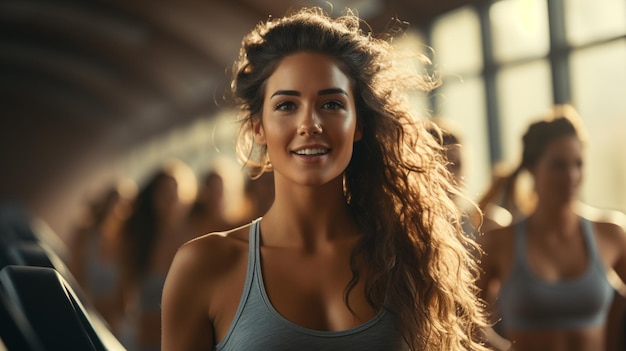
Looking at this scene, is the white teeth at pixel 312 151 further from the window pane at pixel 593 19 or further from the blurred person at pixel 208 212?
the window pane at pixel 593 19

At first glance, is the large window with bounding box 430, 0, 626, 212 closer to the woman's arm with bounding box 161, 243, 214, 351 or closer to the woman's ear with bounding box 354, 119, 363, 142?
the woman's ear with bounding box 354, 119, 363, 142

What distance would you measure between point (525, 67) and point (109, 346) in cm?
726

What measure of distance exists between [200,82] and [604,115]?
14013mm

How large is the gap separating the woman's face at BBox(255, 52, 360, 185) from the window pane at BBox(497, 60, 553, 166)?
19.6 feet

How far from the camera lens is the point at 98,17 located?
18.3 meters

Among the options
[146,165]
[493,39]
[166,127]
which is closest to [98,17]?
[166,127]

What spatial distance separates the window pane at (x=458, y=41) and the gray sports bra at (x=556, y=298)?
564 cm

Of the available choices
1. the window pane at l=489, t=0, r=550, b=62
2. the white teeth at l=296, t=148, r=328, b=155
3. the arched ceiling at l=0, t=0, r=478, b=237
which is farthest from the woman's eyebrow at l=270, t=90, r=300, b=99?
the arched ceiling at l=0, t=0, r=478, b=237

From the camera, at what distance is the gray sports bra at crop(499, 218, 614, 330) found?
365 centimetres

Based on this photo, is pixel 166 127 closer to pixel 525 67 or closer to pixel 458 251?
pixel 525 67

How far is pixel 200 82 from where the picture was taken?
20.7 meters

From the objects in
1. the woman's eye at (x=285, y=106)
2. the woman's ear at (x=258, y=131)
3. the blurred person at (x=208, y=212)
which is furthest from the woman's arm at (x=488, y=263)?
the blurred person at (x=208, y=212)

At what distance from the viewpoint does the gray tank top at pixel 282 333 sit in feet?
6.35

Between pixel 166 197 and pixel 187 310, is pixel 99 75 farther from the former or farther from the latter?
pixel 187 310
